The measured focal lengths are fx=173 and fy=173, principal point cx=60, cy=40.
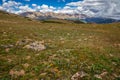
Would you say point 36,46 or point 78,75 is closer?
point 78,75

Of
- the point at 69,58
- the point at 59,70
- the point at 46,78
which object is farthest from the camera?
the point at 69,58

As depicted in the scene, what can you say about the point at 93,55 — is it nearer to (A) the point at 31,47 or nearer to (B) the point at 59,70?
(B) the point at 59,70

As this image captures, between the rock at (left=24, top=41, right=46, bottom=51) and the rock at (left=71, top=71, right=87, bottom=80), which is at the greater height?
the rock at (left=24, top=41, right=46, bottom=51)

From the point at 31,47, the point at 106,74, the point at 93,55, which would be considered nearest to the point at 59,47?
the point at 31,47

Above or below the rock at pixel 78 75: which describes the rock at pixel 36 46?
above

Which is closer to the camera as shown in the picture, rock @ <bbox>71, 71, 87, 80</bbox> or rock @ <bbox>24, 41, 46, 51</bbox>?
rock @ <bbox>71, 71, 87, 80</bbox>

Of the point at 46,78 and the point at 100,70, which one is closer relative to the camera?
the point at 46,78

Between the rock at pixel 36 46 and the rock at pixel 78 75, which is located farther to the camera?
the rock at pixel 36 46

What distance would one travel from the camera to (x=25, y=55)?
2438cm

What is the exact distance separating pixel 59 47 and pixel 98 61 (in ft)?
25.7

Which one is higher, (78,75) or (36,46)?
(36,46)

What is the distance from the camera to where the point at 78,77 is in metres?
18.7

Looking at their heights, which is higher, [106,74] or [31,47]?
[31,47]

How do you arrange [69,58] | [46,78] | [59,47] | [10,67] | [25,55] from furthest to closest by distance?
[59,47] → [25,55] → [69,58] → [10,67] → [46,78]
